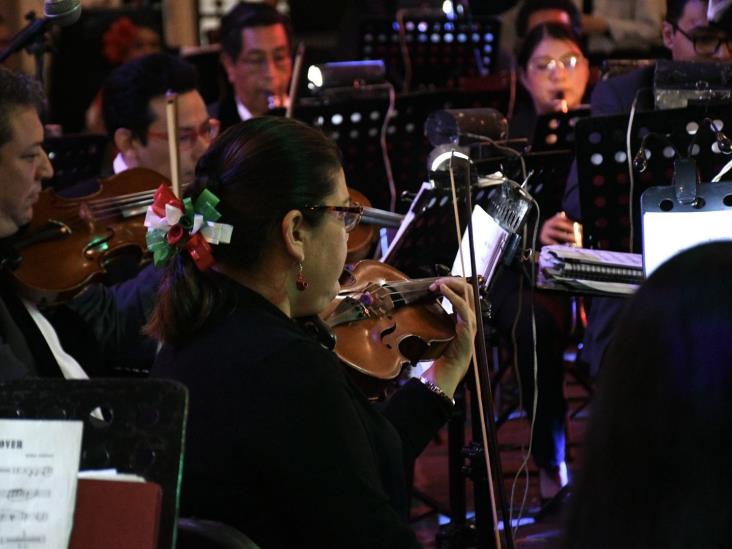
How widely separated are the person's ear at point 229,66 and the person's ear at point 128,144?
3.36 feet

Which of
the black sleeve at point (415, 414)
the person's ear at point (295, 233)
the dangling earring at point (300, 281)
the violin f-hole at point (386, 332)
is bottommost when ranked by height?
the black sleeve at point (415, 414)

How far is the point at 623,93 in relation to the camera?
3338 millimetres

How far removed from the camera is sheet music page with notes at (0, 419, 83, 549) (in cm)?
128

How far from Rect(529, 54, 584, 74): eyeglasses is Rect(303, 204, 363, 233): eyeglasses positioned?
8.32 ft

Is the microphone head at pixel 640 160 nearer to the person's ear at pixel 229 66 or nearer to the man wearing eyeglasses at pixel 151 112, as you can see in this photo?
the man wearing eyeglasses at pixel 151 112

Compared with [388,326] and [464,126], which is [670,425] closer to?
[388,326]

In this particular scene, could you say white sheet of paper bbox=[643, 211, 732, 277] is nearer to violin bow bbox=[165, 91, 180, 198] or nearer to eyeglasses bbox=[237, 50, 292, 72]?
violin bow bbox=[165, 91, 180, 198]

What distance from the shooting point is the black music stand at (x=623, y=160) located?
9.14 ft

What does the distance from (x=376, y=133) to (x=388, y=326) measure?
4.73 feet

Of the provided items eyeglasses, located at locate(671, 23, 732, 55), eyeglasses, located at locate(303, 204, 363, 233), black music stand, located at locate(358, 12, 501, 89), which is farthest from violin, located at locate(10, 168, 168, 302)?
black music stand, located at locate(358, 12, 501, 89)

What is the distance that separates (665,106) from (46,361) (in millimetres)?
1624

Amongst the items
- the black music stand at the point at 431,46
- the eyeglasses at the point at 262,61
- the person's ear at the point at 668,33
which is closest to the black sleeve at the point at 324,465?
the person's ear at the point at 668,33

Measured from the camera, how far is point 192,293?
1.78m

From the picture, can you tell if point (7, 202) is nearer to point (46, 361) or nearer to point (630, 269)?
point (46, 361)
